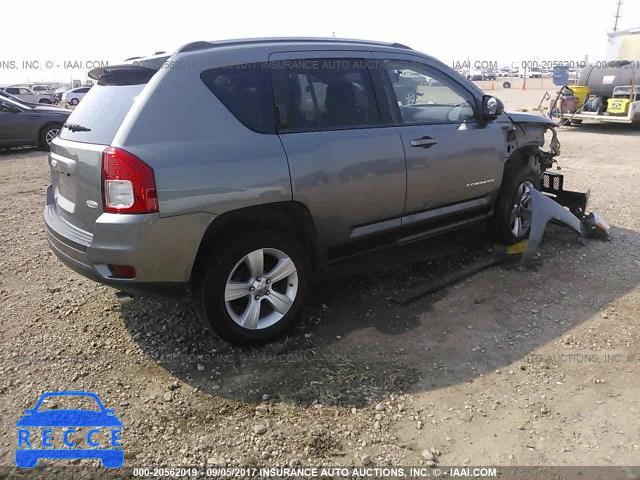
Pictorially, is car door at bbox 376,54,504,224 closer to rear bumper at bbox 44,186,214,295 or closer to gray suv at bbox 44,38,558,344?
gray suv at bbox 44,38,558,344

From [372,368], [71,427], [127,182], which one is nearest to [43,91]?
[127,182]

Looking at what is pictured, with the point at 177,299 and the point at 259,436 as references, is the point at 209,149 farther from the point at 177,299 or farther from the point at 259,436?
the point at 259,436

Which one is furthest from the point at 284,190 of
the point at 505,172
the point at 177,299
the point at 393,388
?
the point at 505,172

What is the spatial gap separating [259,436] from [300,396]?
39 centimetres

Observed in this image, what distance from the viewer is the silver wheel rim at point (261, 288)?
329 cm

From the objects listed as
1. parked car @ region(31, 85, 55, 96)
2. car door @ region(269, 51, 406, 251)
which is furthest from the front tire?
parked car @ region(31, 85, 55, 96)

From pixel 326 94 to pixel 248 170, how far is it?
3.08 ft

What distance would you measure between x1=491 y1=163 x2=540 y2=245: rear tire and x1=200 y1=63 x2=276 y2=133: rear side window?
2.70 m

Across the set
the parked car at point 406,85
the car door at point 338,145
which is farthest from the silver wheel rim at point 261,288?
the parked car at point 406,85

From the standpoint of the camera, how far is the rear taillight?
2.82 metres

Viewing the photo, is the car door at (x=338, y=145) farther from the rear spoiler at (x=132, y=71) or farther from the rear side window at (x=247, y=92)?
the rear spoiler at (x=132, y=71)

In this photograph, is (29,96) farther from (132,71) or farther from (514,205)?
(514,205)

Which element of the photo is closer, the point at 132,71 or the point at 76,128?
the point at 132,71

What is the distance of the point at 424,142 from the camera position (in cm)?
402
